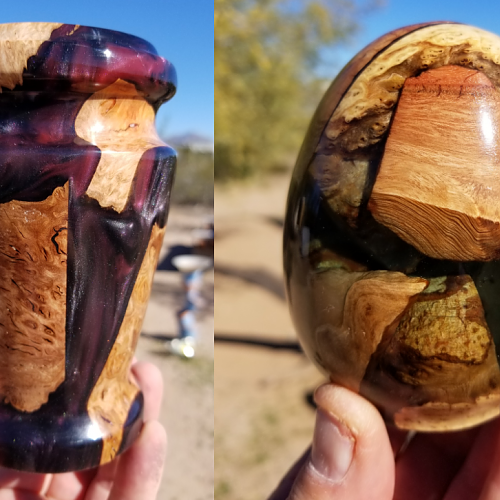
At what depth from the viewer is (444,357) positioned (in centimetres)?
65

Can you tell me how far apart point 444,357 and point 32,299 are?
0.53 m

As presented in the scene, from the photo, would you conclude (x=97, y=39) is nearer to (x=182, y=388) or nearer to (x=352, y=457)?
(x=352, y=457)

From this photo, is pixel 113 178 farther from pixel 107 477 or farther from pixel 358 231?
pixel 107 477

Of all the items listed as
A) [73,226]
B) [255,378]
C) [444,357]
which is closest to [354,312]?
[444,357]

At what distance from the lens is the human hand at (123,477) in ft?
2.83

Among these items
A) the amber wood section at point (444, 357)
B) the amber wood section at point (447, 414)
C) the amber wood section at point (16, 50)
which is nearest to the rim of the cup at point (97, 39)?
the amber wood section at point (16, 50)

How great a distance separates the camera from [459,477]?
2.98 ft

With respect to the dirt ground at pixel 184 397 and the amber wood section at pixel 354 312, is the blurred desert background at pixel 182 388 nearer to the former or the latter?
the dirt ground at pixel 184 397

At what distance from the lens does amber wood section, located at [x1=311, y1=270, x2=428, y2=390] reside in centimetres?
64

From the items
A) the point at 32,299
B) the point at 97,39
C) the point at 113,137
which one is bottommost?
the point at 32,299

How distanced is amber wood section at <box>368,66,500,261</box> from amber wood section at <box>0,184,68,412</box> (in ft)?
1.30

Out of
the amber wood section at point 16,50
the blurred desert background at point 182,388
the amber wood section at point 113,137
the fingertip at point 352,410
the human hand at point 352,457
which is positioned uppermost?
the amber wood section at point 16,50

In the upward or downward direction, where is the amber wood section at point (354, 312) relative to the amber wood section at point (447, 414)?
upward

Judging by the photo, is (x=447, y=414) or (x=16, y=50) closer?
(x=16, y=50)
